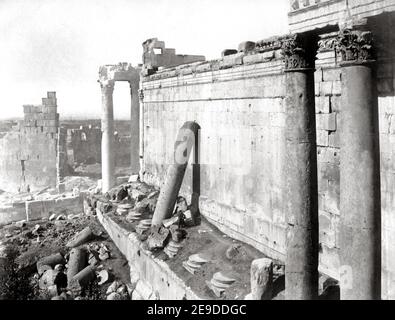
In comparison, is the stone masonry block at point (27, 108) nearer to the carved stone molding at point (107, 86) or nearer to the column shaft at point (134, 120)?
the column shaft at point (134, 120)

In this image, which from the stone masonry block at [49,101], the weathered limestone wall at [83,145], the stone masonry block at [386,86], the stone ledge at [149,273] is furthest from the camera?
the weathered limestone wall at [83,145]

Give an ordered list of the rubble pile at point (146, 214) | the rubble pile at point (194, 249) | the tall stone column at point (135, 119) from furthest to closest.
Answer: the tall stone column at point (135, 119) → the rubble pile at point (146, 214) → the rubble pile at point (194, 249)

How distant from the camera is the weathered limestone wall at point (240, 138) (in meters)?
8.12

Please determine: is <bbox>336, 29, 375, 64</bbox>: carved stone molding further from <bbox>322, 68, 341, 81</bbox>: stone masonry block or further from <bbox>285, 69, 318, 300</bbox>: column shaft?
<bbox>322, 68, 341, 81</bbox>: stone masonry block

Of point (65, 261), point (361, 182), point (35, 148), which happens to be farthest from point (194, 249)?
point (35, 148)

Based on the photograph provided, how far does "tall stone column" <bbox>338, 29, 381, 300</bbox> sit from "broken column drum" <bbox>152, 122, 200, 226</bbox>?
7.01 metres

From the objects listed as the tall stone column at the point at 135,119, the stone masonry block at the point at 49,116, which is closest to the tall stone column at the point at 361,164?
the tall stone column at the point at 135,119

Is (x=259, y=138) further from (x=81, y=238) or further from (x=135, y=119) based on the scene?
(x=135, y=119)

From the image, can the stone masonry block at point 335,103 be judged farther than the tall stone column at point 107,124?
No

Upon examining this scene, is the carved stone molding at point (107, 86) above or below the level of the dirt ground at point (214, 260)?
above

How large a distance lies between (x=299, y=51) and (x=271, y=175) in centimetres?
379

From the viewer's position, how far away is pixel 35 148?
89.5 feet

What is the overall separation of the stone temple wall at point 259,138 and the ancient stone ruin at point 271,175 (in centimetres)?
3
